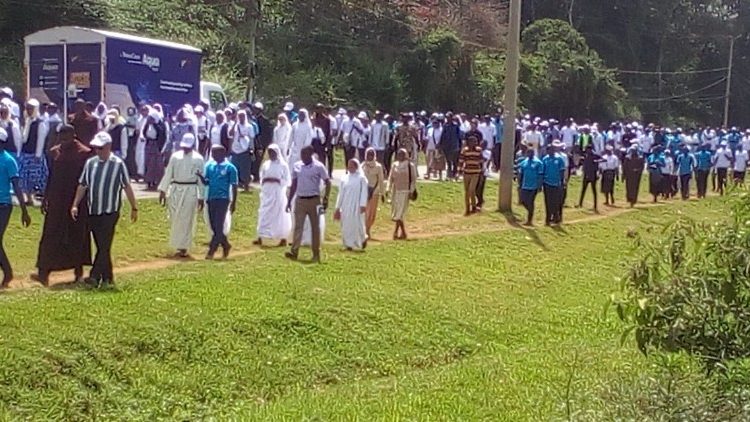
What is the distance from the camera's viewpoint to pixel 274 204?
17.9 meters

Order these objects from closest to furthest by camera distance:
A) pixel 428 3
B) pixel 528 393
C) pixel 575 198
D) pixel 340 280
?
pixel 528 393 → pixel 340 280 → pixel 575 198 → pixel 428 3

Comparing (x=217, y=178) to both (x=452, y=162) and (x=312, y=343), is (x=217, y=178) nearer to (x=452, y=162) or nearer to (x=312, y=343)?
(x=312, y=343)

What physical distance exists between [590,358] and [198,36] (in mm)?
34174

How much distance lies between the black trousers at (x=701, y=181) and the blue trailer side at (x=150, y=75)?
54.2 ft

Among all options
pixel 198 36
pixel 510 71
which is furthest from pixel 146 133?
pixel 198 36

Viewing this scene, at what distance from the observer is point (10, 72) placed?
3547cm

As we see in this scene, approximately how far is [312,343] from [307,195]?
4882 mm

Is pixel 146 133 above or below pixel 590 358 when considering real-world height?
above

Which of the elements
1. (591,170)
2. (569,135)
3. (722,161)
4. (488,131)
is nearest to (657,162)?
(569,135)

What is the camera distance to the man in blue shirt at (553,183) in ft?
78.2

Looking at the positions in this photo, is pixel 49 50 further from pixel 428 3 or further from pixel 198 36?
pixel 428 3

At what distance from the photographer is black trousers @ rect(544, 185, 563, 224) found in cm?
2420

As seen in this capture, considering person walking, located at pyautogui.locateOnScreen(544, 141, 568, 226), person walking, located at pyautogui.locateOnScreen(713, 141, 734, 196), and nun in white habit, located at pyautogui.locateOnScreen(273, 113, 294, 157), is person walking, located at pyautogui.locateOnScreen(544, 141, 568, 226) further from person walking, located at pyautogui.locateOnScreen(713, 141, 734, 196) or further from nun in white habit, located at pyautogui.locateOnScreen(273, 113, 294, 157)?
person walking, located at pyautogui.locateOnScreen(713, 141, 734, 196)

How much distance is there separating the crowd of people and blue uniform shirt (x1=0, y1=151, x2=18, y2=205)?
1cm
